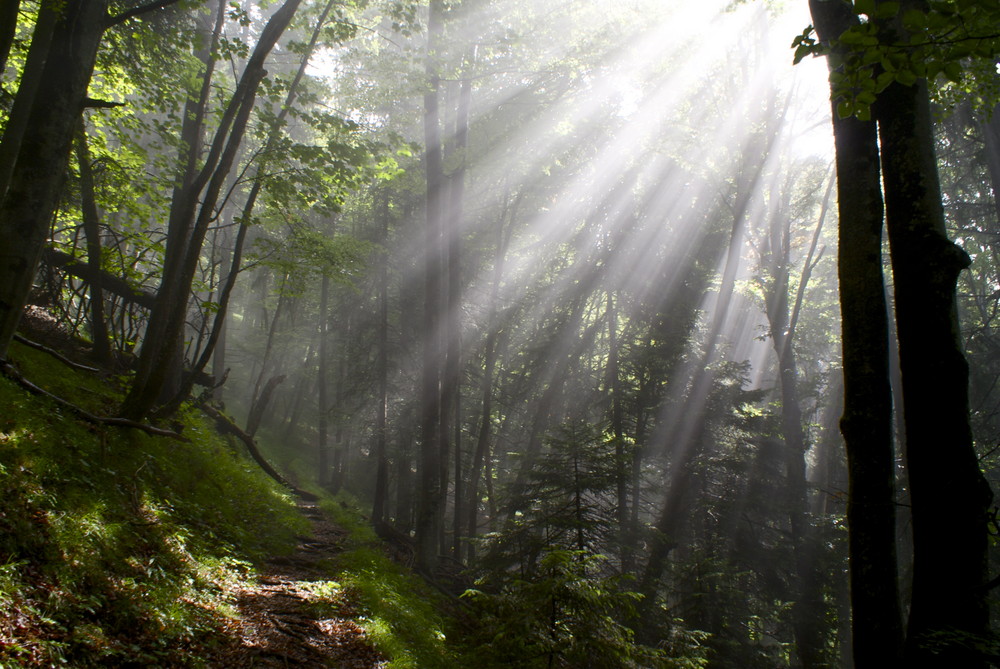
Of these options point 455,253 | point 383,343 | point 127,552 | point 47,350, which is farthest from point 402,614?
point 383,343

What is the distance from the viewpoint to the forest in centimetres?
302

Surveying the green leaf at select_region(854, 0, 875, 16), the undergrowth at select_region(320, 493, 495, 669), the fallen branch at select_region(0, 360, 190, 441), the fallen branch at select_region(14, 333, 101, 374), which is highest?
the green leaf at select_region(854, 0, 875, 16)

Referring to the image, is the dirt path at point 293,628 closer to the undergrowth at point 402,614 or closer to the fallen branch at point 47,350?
the undergrowth at point 402,614

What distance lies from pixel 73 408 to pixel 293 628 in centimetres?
343

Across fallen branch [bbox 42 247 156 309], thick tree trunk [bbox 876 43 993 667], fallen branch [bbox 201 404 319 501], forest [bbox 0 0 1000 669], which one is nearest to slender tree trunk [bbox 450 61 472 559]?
forest [bbox 0 0 1000 669]

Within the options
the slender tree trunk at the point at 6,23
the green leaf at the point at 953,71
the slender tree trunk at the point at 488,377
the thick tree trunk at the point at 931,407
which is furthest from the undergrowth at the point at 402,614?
the slender tree trunk at the point at 488,377

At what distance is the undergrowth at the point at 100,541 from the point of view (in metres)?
3.04

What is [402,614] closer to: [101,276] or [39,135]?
[39,135]

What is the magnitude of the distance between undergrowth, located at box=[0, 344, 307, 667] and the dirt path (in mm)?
228

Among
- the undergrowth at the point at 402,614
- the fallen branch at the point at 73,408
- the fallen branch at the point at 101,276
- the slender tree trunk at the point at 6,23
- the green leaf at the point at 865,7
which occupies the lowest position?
the undergrowth at the point at 402,614

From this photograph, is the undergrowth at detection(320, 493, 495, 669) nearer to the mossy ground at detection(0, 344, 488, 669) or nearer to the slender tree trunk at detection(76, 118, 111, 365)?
the mossy ground at detection(0, 344, 488, 669)

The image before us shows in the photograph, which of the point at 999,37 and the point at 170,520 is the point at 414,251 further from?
the point at 999,37

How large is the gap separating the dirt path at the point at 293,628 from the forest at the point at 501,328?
5cm

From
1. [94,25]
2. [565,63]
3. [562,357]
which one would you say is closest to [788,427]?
[562,357]
